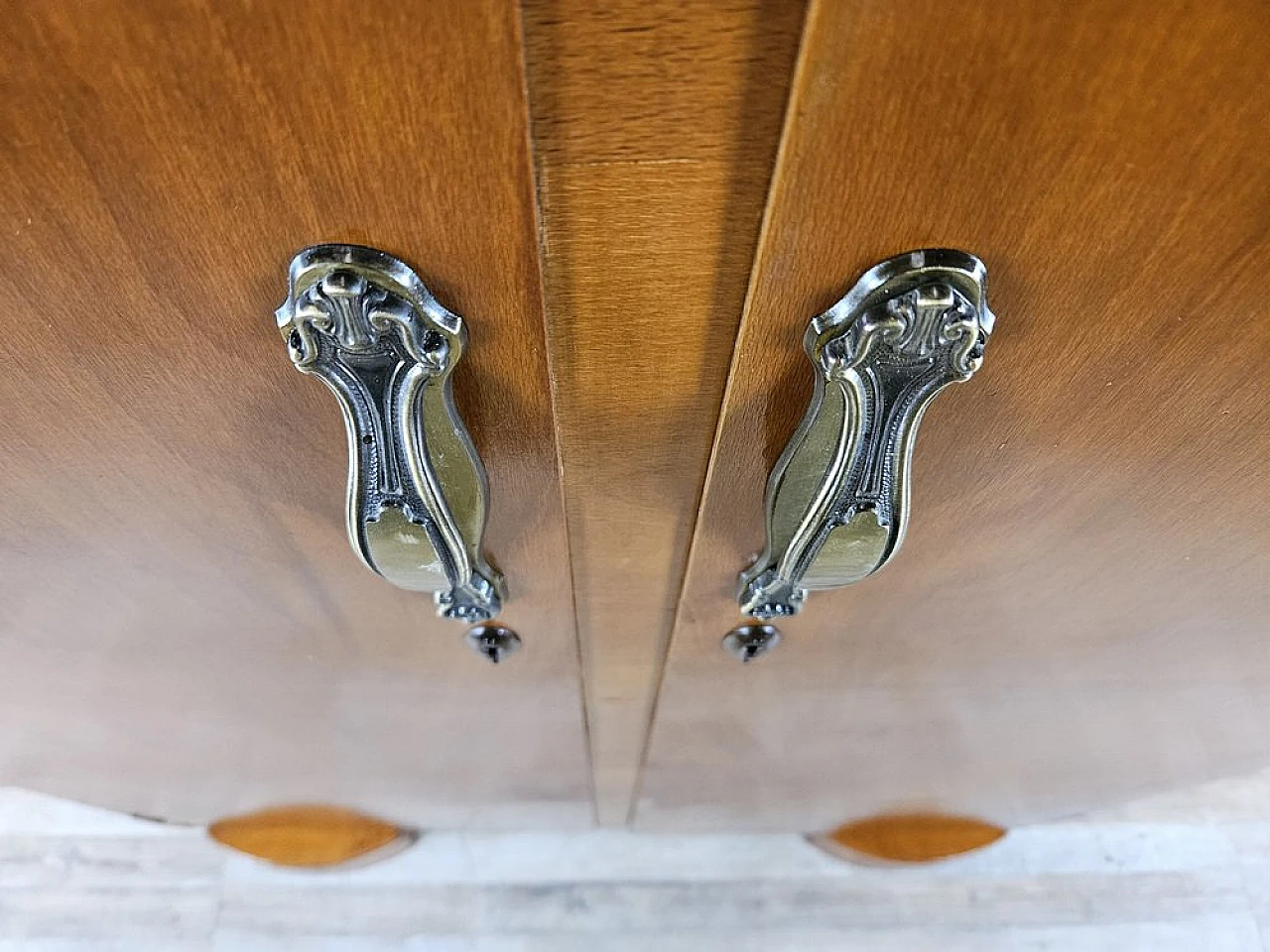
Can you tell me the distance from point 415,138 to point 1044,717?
0.43 metres

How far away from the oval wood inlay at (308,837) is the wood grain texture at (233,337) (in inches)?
15.8

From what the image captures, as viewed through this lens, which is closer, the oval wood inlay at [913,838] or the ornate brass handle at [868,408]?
the ornate brass handle at [868,408]

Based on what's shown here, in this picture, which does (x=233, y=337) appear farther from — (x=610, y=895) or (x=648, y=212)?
(x=610, y=895)

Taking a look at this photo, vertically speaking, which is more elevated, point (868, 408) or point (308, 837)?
point (308, 837)

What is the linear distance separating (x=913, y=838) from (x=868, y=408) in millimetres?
737

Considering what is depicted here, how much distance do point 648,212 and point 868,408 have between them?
0.06 meters


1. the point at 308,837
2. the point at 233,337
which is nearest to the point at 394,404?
the point at 233,337

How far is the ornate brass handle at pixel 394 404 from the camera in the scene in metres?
0.16

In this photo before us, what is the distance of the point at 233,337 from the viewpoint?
186 mm

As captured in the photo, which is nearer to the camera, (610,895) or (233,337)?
(233,337)

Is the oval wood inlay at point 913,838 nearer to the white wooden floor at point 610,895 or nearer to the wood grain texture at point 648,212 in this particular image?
the white wooden floor at point 610,895

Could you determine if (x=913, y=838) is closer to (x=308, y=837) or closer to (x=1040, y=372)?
(x=308, y=837)

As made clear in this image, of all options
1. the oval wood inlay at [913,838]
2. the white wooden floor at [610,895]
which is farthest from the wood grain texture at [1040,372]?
the white wooden floor at [610,895]

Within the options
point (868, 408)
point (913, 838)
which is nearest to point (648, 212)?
point (868, 408)
